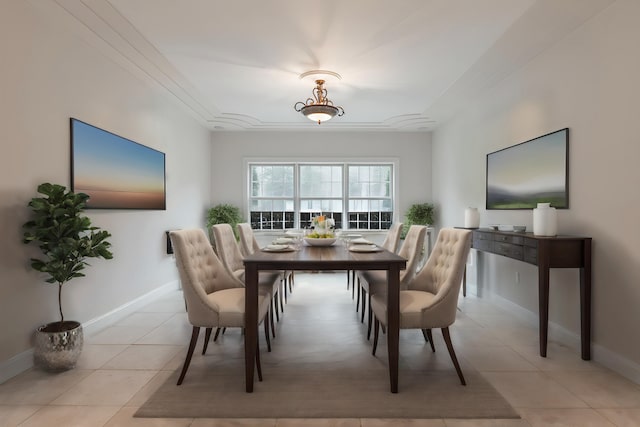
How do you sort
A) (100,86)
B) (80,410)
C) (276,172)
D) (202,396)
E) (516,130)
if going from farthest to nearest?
(276,172), (516,130), (100,86), (202,396), (80,410)

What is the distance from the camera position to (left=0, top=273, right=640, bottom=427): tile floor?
6.39ft

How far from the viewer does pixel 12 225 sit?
2.51 metres

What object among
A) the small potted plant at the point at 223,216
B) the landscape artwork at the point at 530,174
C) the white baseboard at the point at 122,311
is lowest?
the white baseboard at the point at 122,311

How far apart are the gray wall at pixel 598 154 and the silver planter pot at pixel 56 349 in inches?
151

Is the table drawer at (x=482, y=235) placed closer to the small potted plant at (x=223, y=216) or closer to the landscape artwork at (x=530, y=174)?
the landscape artwork at (x=530, y=174)

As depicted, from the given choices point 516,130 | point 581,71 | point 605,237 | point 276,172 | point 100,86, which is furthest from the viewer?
point 276,172

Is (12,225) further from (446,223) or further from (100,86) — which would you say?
(446,223)

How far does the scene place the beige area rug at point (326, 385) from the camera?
6.68 ft

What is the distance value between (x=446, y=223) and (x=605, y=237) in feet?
11.8

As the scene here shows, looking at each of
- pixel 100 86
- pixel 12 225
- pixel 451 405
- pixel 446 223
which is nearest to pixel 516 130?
pixel 446 223

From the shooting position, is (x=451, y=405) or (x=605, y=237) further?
(x=605, y=237)

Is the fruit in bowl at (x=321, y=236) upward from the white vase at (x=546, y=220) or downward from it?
downward

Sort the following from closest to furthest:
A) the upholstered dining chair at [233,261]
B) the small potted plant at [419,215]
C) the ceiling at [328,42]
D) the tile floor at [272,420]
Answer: the tile floor at [272,420], the ceiling at [328,42], the upholstered dining chair at [233,261], the small potted plant at [419,215]

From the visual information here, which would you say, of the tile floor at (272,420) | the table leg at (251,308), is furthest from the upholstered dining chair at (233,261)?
the table leg at (251,308)
